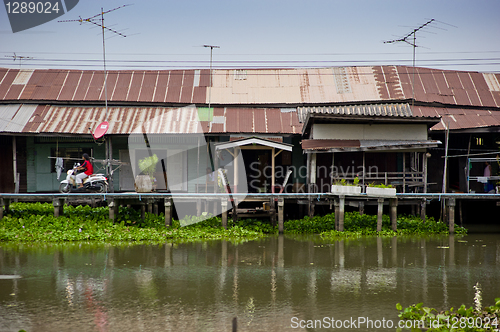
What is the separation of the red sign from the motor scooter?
1.80 meters

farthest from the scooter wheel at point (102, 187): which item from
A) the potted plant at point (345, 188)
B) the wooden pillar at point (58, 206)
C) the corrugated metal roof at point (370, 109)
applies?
the corrugated metal roof at point (370, 109)

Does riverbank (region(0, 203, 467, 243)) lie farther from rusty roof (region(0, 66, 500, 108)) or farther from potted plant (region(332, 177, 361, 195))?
rusty roof (region(0, 66, 500, 108))

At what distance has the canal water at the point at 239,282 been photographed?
8.43 meters

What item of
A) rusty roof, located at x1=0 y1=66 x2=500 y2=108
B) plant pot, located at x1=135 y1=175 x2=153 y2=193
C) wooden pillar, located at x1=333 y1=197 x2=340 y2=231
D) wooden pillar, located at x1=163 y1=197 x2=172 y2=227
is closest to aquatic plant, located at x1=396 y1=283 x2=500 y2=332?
wooden pillar, located at x1=333 y1=197 x2=340 y2=231

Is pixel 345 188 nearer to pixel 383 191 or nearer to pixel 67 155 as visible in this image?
pixel 383 191

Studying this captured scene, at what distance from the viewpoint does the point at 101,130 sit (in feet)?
61.1

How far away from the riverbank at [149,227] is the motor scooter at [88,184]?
0.89 m

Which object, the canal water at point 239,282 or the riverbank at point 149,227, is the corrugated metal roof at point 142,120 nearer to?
the riverbank at point 149,227

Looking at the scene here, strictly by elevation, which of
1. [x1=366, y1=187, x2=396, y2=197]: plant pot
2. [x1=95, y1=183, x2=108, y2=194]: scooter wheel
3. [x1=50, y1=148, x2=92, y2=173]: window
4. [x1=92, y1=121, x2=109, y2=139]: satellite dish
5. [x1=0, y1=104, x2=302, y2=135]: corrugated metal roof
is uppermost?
[x1=0, y1=104, x2=302, y2=135]: corrugated metal roof

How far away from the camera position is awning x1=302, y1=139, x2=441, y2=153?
16797 mm

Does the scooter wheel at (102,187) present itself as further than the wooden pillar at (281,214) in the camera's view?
Yes

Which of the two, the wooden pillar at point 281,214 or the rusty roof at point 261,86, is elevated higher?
the rusty roof at point 261,86

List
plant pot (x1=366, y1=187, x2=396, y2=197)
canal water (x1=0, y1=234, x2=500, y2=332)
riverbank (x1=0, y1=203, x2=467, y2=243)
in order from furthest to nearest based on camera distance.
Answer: plant pot (x1=366, y1=187, x2=396, y2=197), riverbank (x1=0, y1=203, x2=467, y2=243), canal water (x1=0, y1=234, x2=500, y2=332)

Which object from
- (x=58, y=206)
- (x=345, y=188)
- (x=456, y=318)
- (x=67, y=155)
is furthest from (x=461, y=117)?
(x=67, y=155)
